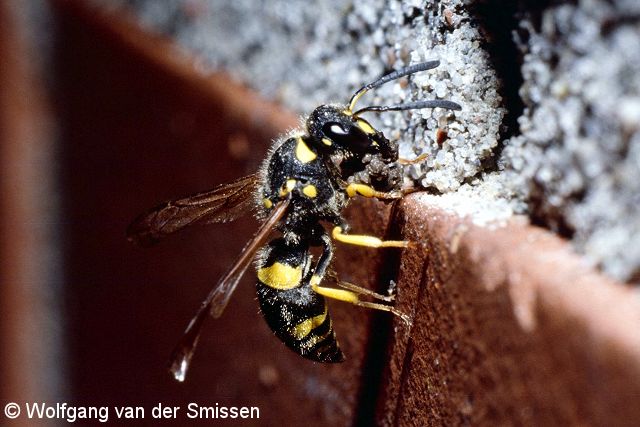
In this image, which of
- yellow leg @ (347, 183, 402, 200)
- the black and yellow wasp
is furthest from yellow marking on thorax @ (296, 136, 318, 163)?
yellow leg @ (347, 183, 402, 200)

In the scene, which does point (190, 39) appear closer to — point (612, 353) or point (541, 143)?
point (541, 143)

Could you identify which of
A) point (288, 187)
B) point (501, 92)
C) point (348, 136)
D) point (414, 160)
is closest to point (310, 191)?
point (288, 187)

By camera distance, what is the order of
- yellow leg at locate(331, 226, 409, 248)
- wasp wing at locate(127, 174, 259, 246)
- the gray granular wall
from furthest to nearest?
wasp wing at locate(127, 174, 259, 246) → yellow leg at locate(331, 226, 409, 248) → the gray granular wall

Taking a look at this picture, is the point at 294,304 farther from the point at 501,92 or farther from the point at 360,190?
the point at 501,92

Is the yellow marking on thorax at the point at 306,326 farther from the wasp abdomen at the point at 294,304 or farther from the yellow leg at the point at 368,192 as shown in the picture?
the yellow leg at the point at 368,192

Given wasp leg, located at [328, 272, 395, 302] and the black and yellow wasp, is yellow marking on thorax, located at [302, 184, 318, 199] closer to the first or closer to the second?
the black and yellow wasp

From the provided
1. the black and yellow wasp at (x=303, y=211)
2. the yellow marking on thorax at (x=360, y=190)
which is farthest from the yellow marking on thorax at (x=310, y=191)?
the yellow marking on thorax at (x=360, y=190)

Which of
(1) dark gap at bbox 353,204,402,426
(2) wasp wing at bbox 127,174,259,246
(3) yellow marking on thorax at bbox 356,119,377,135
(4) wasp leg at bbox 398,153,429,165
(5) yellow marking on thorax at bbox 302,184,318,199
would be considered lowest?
(1) dark gap at bbox 353,204,402,426
